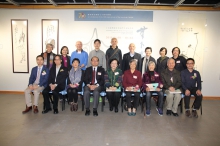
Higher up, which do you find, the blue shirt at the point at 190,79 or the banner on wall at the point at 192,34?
the banner on wall at the point at 192,34

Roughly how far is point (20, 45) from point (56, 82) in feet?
8.61

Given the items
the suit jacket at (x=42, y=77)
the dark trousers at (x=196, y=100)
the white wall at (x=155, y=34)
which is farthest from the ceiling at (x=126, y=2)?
the dark trousers at (x=196, y=100)

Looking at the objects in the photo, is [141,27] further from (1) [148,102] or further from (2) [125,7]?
(1) [148,102]

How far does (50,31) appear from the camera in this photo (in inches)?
211

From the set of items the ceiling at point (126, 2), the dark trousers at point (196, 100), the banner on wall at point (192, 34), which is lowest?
the dark trousers at point (196, 100)

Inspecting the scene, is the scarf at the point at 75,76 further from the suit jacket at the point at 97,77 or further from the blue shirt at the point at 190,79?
the blue shirt at the point at 190,79

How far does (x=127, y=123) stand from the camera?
10.8ft

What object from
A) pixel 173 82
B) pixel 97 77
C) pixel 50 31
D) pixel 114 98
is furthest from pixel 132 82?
pixel 50 31

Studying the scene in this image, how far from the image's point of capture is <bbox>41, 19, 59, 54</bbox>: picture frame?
5332 millimetres

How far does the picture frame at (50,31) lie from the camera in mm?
5332

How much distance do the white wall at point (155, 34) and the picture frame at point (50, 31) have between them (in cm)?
11

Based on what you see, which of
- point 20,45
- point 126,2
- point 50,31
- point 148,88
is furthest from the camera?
point 20,45

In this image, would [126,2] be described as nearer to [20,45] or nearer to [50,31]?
[50,31]

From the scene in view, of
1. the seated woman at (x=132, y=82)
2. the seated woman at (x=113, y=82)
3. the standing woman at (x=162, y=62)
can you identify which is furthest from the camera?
the standing woman at (x=162, y=62)
